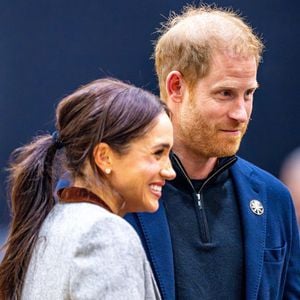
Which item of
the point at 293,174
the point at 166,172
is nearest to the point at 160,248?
the point at 166,172

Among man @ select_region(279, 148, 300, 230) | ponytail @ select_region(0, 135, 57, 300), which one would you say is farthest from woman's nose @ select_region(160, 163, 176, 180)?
man @ select_region(279, 148, 300, 230)

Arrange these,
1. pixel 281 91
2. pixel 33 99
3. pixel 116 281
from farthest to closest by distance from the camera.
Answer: pixel 281 91
pixel 33 99
pixel 116 281

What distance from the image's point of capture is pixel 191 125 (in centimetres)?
210

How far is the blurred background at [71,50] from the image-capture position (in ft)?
11.6

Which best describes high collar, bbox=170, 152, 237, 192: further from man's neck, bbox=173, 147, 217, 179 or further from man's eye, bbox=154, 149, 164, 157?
man's eye, bbox=154, 149, 164, 157

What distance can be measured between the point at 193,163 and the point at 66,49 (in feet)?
5.32

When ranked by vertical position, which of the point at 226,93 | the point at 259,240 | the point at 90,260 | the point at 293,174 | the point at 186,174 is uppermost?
the point at 226,93

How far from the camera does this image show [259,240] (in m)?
2.07

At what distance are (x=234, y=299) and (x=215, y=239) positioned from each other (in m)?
0.16

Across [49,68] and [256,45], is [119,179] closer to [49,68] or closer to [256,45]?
[256,45]

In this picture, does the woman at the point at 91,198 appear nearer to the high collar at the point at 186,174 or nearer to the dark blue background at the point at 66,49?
the high collar at the point at 186,174

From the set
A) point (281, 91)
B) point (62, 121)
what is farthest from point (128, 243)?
point (281, 91)

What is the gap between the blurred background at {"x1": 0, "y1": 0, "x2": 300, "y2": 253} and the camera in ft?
11.6

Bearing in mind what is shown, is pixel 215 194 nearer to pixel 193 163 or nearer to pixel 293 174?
pixel 193 163
